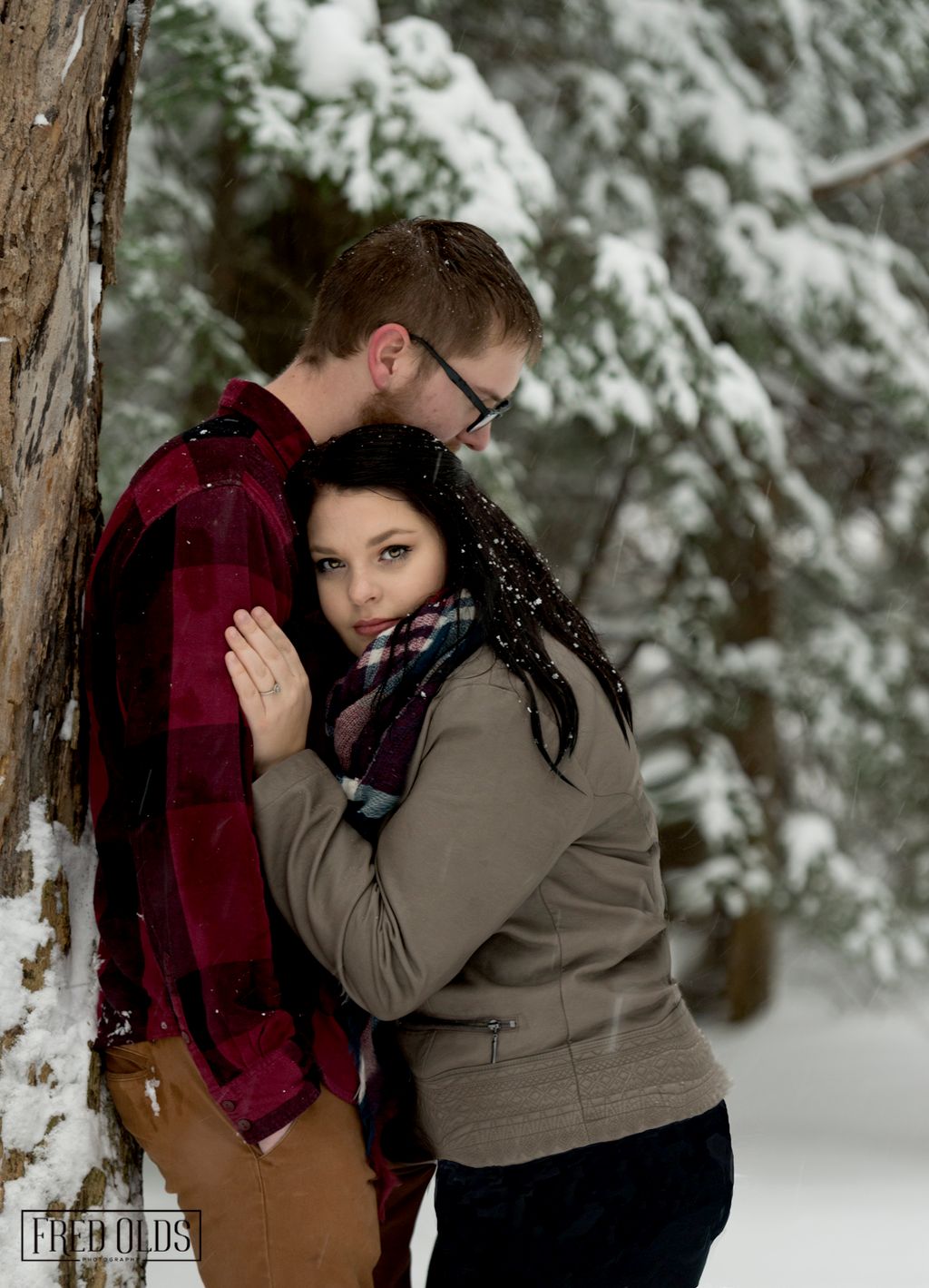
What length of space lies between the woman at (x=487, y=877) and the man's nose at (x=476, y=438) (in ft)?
0.99

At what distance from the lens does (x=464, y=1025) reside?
1997mm

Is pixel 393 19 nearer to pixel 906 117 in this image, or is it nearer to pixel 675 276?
pixel 675 276

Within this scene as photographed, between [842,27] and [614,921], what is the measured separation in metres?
6.81

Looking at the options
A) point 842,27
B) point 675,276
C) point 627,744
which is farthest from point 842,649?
point 627,744

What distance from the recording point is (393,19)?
19.7 ft

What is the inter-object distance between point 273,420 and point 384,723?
600mm

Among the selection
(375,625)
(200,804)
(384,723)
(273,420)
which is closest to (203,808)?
(200,804)

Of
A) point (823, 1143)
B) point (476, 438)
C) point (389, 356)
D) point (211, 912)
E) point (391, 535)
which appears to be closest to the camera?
point (211, 912)

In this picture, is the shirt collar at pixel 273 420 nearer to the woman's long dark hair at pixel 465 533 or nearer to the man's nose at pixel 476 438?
the woman's long dark hair at pixel 465 533

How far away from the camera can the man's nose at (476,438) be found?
8.03 feet

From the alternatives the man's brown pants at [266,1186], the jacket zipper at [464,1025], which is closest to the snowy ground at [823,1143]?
the man's brown pants at [266,1186]

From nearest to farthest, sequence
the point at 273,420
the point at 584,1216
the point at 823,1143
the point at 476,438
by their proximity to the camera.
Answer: the point at 584,1216 < the point at 273,420 < the point at 476,438 < the point at 823,1143

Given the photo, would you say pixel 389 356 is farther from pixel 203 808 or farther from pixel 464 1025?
pixel 464 1025

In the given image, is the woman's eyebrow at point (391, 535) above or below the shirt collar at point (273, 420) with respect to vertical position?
below
